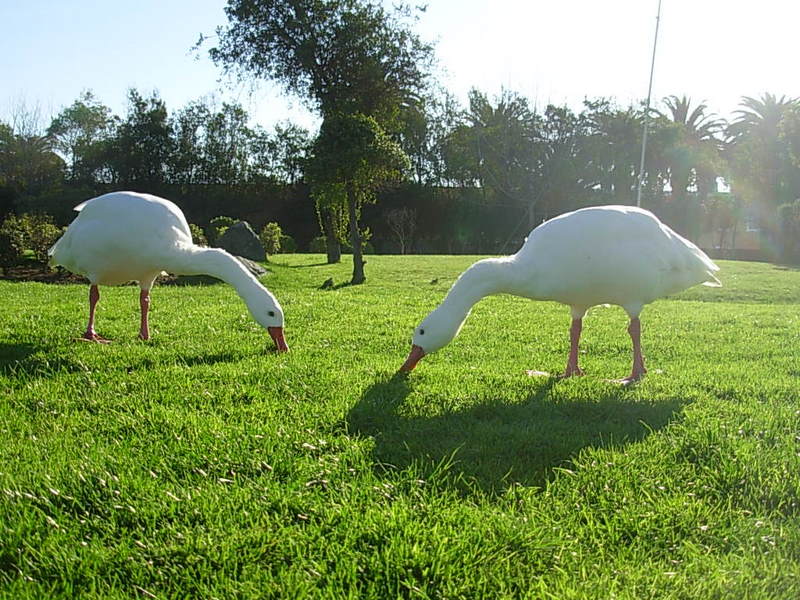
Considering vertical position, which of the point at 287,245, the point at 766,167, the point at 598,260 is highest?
the point at 766,167

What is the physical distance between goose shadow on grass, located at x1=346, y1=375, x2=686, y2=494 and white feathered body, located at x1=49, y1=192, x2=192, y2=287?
3.14m

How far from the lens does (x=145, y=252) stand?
6.63 metres

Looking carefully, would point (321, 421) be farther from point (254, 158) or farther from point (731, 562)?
point (254, 158)

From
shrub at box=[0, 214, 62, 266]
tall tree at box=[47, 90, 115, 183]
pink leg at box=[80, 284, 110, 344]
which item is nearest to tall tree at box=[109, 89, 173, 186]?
tall tree at box=[47, 90, 115, 183]

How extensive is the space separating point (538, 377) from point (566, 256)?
111 cm

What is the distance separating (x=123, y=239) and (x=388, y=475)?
15.2 feet

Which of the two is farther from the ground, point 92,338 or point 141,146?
point 141,146

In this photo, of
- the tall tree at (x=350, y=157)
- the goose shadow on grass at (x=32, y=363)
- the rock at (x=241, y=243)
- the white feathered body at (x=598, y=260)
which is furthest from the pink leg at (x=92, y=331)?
the rock at (x=241, y=243)

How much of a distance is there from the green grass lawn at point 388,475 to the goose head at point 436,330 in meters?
0.35

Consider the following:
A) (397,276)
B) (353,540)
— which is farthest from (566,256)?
(397,276)

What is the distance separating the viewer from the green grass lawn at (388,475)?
2.45m

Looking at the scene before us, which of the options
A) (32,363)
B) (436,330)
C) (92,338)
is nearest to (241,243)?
(92,338)

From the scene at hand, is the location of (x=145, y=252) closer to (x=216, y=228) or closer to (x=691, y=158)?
(x=216, y=228)

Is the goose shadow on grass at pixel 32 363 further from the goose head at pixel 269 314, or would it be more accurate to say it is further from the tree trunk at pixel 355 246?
the tree trunk at pixel 355 246
